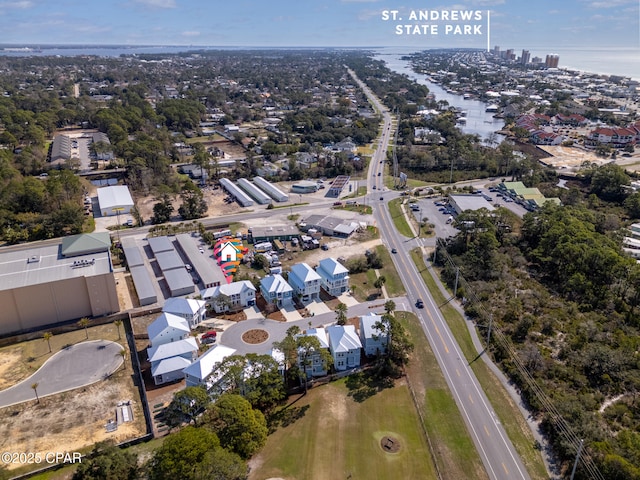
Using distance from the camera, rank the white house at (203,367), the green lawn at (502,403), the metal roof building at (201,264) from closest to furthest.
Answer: the green lawn at (502,403)
the white house at (203,367)
the metal roof building at (201,264)

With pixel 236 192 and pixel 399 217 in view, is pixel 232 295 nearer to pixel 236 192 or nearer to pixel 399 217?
pixel 399 217

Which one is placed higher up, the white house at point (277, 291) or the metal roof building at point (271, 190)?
the metal roof building at point (271, 190)

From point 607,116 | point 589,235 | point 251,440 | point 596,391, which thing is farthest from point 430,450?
point 607,116

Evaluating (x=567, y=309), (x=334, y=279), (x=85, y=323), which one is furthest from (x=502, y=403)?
(x=85, y=323)

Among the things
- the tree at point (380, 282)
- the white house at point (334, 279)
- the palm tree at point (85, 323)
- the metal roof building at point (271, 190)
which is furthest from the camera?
the metal roof building at point (271, 190)

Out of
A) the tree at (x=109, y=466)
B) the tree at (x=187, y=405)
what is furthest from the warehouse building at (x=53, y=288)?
the tree at (x=109, y=466)

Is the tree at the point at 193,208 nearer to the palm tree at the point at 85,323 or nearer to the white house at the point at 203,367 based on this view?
the palm tree at the point at 85,323

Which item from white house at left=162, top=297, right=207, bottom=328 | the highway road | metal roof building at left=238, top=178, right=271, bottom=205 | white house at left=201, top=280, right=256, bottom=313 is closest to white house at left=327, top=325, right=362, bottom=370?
the highway road

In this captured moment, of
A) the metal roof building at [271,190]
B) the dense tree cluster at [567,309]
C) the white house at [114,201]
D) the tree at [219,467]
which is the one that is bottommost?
the dense tree cluster at [567,309]
